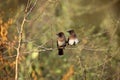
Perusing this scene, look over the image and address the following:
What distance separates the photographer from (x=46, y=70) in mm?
15820

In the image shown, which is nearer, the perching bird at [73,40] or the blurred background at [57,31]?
the perching bird at [73,40]

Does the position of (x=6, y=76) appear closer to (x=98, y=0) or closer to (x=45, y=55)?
(x=45, y=55)

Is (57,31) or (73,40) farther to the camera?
(57,31)

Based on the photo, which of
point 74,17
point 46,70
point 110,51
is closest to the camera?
point 110,51

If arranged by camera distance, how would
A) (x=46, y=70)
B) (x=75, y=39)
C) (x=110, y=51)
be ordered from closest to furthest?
(x=110, y=51) < (x=75, y=39) < (x=46, y=70)

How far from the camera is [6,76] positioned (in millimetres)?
8781

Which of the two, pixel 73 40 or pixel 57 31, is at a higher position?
pixel 57 31

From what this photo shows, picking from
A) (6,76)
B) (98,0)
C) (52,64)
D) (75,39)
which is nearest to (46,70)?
(52,64)

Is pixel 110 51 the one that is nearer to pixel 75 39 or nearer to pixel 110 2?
pixel 75 39

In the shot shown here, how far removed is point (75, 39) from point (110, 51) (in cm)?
178

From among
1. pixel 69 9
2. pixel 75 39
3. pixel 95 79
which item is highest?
pixel 69 9

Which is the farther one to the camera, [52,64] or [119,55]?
[52,64]

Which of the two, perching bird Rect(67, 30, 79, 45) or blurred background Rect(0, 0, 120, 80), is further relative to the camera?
blurred background Rect(0, 0, 120, 80)

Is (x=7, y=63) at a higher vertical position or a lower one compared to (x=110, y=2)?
lower
